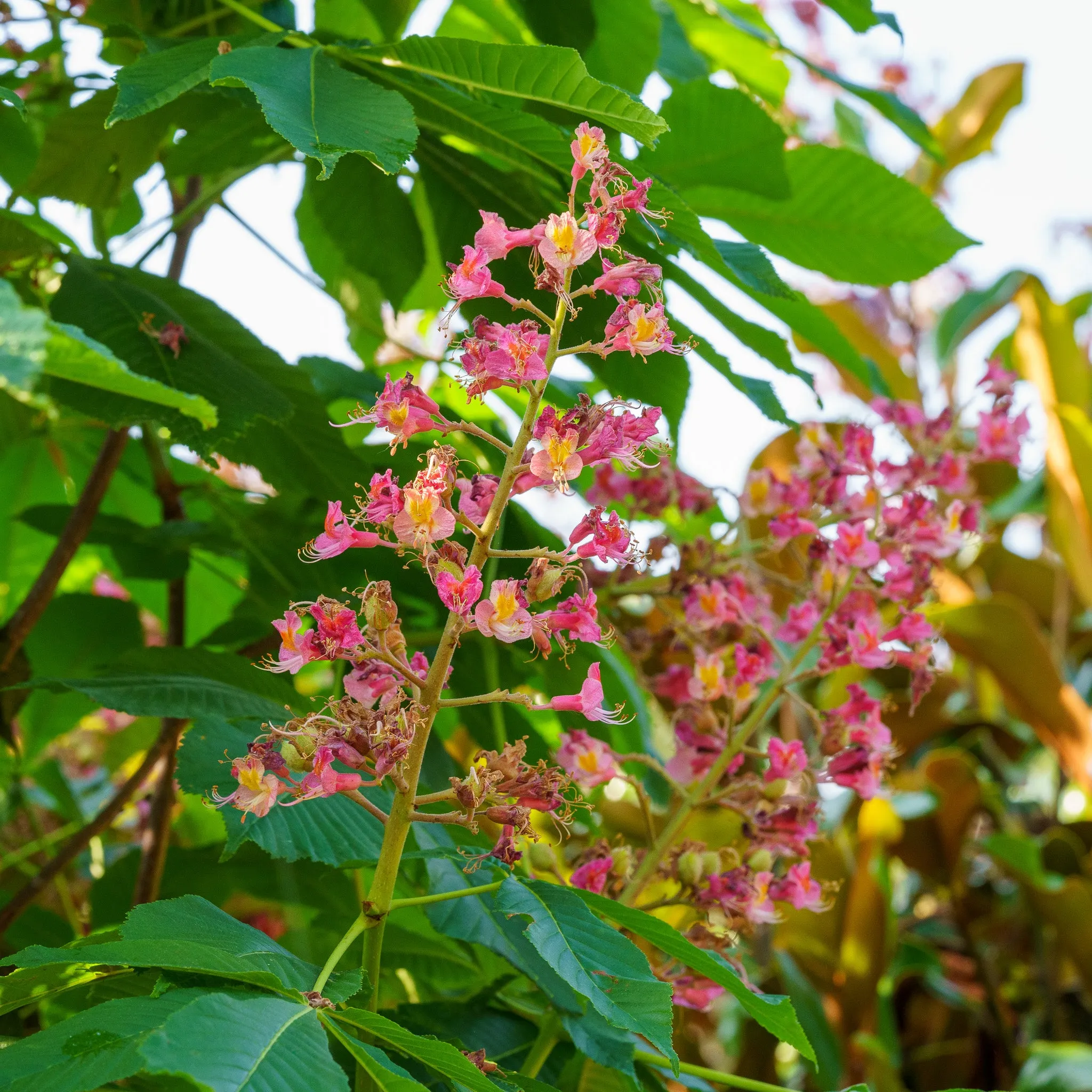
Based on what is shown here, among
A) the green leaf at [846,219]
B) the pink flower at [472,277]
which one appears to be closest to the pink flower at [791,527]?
the green leaf at [846,219]

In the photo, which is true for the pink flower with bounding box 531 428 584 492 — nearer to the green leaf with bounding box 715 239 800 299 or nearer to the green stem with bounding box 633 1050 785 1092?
the green leaf with bounding box 715 239 800 299

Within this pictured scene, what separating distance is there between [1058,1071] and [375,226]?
1.09 m

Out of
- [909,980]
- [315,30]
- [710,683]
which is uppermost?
[315,30]

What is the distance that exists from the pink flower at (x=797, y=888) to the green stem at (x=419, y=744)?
30 cm

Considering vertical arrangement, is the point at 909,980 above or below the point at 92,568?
below

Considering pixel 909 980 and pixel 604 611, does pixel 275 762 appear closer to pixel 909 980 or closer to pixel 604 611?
pixel 604 611

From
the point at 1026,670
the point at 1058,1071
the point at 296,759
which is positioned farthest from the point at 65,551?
the point at 1026,670

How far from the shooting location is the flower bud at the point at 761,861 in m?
0.66

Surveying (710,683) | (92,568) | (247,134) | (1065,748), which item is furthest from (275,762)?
(1065,748)

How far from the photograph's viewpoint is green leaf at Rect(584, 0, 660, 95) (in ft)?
2.33

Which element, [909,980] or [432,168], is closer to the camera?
[432,168]

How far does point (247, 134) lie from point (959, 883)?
1.50 m

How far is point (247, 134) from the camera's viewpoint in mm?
745

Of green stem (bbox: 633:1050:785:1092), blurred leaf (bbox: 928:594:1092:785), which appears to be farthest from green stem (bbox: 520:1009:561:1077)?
blurred leaf (bbox: 928:594:1092:785)
